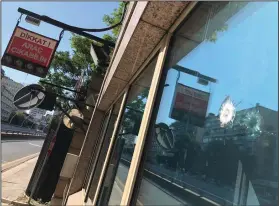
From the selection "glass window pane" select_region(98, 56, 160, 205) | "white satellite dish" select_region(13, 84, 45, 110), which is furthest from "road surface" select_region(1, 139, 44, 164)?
"glass window pane" select_region(98, 56, 160, 205)

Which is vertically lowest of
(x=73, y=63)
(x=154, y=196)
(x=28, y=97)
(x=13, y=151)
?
(x=13, y=151)

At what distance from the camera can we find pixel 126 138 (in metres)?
2.58

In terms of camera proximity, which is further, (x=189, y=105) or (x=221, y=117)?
(x=189, y=105)

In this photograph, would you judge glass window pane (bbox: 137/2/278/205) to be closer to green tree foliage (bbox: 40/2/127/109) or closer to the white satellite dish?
the white satellite dish

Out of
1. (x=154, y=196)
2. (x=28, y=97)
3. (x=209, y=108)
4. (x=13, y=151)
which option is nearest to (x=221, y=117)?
(x=209, y=108)

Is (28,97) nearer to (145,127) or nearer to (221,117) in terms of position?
(145,127)

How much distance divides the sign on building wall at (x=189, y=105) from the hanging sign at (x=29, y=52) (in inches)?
194

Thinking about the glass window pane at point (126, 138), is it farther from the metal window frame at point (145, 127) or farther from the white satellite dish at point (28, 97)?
the white satellite dish at point (28, 97)

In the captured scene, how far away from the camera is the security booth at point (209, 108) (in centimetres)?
75

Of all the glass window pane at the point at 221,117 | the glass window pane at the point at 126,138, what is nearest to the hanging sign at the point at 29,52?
the glass window pane at the point at 126,138

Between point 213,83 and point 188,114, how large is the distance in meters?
0.23

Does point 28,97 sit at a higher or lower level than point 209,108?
higher

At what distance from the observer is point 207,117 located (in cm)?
105

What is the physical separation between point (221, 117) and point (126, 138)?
172 cm
